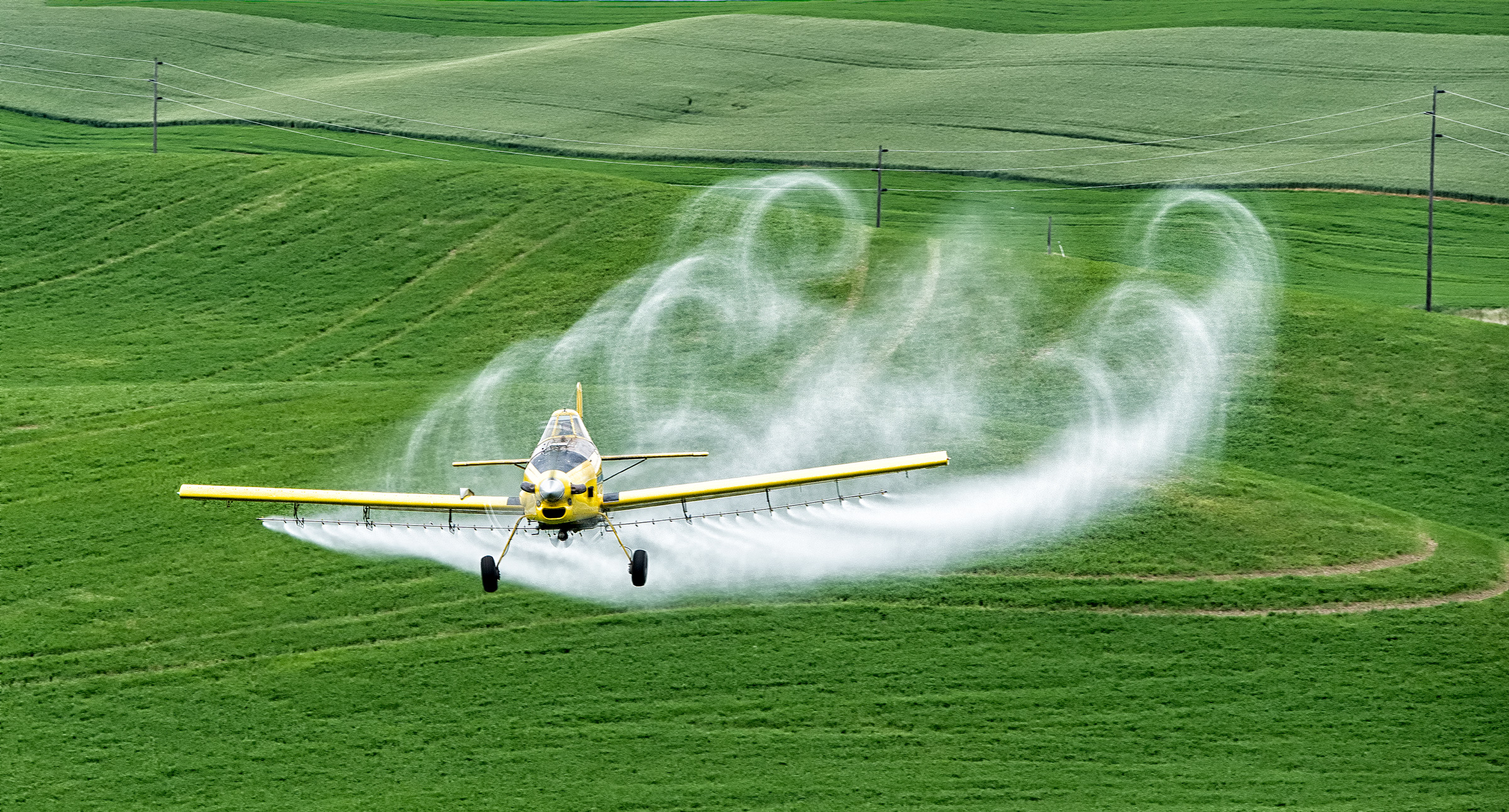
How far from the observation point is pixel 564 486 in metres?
34.7

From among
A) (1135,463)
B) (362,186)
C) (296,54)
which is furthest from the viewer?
(296,54)

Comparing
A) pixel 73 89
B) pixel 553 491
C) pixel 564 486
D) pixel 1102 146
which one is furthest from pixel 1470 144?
pixel 73 89

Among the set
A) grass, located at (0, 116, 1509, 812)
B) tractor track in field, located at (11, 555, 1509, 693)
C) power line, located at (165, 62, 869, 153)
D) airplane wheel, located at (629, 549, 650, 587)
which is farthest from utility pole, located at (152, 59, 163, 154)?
airplane wheel, located at (629, 549, 650, 587)

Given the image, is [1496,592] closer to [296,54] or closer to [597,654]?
[597,654]

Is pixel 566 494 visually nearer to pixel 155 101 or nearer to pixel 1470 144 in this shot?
pixel 155 101

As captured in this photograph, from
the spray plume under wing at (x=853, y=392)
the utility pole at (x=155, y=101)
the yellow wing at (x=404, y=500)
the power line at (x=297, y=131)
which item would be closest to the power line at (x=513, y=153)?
the power line at (x=297, y=131)

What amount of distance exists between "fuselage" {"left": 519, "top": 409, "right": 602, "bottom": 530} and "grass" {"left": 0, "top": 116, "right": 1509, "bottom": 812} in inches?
499

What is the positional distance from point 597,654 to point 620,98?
273 feet

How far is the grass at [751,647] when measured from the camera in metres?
45.4

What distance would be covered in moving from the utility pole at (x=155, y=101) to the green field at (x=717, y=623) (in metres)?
26.2

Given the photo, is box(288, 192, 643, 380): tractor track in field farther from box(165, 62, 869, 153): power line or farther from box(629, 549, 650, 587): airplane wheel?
box(629, 549, 650, 587): airplane wheel

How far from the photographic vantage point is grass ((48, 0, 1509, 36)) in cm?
13600

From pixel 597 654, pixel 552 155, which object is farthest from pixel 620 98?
pixel 597 654

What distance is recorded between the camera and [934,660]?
164 feet
